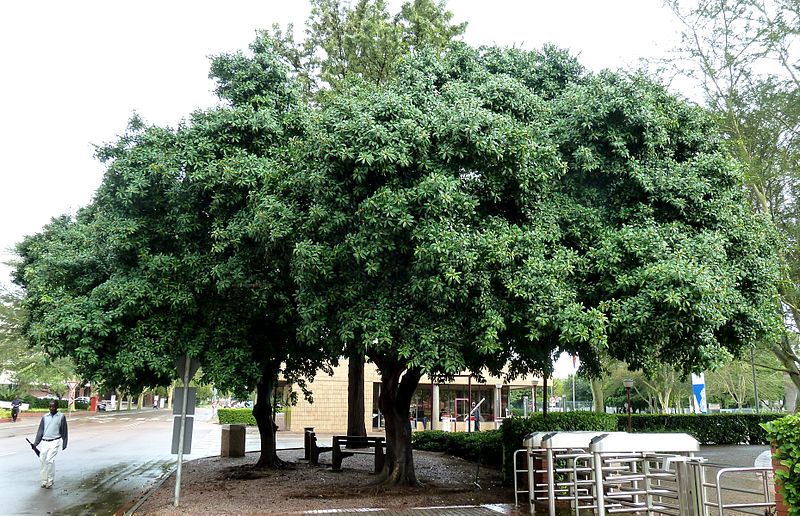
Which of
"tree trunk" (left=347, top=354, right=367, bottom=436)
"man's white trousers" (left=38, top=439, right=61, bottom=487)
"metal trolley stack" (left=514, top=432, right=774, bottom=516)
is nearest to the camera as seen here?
"metal trolley stack" (left=514, top=432, right=774, bottom=516)

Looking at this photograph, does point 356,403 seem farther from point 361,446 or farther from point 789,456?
point 789,456

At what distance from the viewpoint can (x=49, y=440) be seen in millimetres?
13070

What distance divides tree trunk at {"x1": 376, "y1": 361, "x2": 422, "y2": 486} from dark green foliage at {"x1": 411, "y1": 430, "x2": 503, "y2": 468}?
2.39 metres

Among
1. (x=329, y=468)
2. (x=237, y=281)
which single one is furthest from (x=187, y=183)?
(x=329, y=468)

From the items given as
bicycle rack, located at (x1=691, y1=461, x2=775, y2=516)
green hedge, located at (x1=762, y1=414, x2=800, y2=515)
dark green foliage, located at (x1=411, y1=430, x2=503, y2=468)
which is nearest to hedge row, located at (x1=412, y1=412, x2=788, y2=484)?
dark green foliage, located at (x1=411, y1=430, x2=503, y2=468)

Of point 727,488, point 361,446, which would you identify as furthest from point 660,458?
point 361,446

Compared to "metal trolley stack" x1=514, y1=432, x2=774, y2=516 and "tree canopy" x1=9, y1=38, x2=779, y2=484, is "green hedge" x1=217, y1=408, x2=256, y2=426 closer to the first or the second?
"tree canopy" x1=9, y1=38, x2=779, y2=484

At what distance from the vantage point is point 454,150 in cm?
883

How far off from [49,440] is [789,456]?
43.4 ft

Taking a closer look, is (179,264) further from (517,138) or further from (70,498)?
(517,138)

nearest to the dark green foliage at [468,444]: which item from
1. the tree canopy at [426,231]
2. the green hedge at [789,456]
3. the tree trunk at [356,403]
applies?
the tree trunk at [356,403]

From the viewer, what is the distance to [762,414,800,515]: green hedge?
18.9 ft

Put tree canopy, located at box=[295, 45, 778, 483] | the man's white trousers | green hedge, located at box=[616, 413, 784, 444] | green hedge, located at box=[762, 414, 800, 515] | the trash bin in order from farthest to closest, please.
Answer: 1. green hedge, located at box=[616, 413, 784, 444]
2. the trash bin
3. the man's white trousers
4. tree canopy, located at box=[295, 45, 778, 483]
5. green hedge, located at box=[762, 414, 800, 515]

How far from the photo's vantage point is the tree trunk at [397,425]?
41.5 feet
